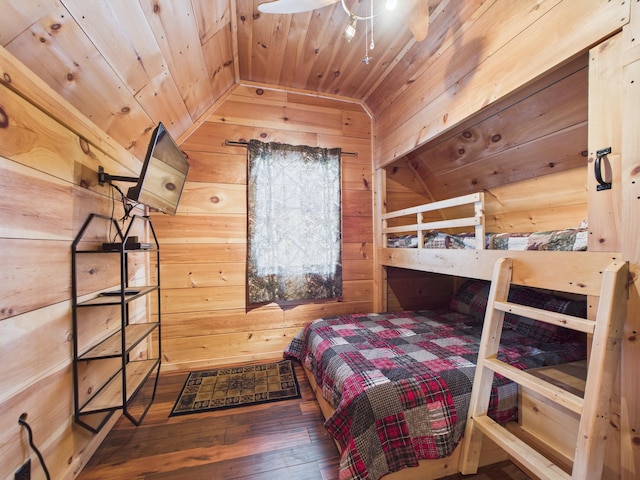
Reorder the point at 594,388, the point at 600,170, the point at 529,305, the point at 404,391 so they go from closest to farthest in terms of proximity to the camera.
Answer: the point at 594,388 → the point at 600,170 → the point at 404,391 → the point at 529,305

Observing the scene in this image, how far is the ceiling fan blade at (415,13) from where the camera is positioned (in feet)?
3.96

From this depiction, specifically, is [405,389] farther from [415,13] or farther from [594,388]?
[415,13]

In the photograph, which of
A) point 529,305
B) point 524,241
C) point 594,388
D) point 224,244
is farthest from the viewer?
point 224,244

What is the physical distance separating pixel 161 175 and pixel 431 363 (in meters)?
1.85

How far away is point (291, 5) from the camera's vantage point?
3.98ft

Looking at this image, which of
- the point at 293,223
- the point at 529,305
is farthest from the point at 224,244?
the point at 529,305

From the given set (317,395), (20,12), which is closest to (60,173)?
(20,12)

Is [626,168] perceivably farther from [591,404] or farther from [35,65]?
[35,65]

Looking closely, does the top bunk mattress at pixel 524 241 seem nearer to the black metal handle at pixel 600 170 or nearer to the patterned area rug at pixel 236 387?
the black metal handle at pixel 600 170

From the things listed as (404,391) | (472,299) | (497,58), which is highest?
(497,58)

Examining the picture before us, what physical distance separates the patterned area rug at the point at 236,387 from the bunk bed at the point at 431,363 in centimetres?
25

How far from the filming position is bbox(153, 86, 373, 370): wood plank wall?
7.30ft

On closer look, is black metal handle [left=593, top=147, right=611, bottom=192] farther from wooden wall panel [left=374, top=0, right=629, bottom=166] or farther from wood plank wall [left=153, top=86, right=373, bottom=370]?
wood plank wall [left=153, top=86, right=373, bottom=370]

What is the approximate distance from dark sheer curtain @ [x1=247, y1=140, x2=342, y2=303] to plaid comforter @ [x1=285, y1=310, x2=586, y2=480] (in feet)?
2.46
